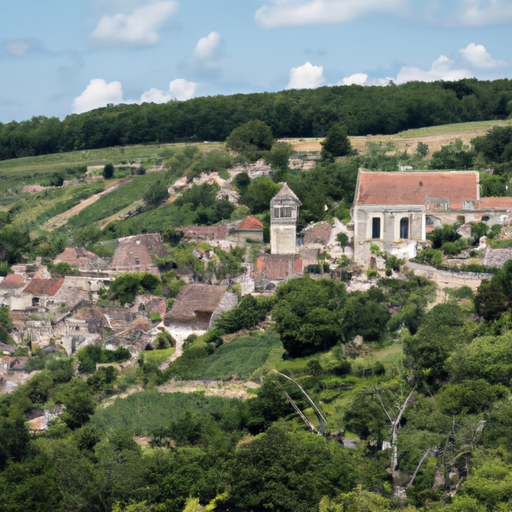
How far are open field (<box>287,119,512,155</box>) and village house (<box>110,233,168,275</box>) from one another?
19694 millimetres

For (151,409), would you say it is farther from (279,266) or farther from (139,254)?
(139,254)

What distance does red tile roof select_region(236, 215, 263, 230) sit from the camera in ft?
187

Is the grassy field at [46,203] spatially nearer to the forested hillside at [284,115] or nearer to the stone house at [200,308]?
the forested hillside at [284,115]

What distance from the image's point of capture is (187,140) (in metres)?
89.9

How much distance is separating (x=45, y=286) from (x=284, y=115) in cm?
3292

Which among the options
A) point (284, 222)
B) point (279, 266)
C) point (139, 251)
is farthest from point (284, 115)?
point (279, 266)

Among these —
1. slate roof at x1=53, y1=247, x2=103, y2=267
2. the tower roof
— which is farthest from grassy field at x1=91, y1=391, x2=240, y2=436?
slate roof at x1=53, y1=247, x2=103, y2=267

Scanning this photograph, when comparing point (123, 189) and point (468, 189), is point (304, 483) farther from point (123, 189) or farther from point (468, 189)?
point (123, 189)

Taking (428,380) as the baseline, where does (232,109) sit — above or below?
above

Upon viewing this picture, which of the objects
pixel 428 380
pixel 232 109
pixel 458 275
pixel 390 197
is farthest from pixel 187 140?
pixel 428 380

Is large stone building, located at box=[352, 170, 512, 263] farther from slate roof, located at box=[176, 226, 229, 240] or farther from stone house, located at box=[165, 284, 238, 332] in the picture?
slate roof, located at box=[176, 226, 229, 240]

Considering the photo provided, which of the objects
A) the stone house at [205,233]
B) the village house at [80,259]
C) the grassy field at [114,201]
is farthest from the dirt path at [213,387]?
the grassy field at [114,201]

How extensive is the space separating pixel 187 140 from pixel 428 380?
5559 centimetres

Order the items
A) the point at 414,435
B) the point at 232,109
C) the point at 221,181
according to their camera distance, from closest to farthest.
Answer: the point at 414,435 → the point at 221,181 → the point at 232,109
